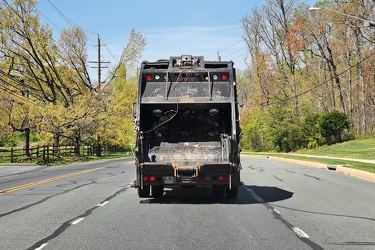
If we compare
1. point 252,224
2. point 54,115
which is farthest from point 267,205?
point 54,115

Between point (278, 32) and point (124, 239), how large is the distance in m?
52.7

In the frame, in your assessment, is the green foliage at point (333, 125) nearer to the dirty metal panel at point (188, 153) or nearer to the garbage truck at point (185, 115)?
the garbage truck at point (185, 115)

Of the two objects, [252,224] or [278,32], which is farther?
[278,32]

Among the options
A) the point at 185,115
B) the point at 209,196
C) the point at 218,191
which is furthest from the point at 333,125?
the point at 185,115

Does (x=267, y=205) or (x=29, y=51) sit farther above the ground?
(x=29, y=51)

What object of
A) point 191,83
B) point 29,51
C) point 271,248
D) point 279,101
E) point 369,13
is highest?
point 369,13

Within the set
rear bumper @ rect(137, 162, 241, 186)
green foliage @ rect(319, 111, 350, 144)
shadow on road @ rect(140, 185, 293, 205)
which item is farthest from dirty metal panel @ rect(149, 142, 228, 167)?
green foliage @ rect(319, 111, 350, 144)

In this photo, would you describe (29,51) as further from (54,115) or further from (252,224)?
(252,224)

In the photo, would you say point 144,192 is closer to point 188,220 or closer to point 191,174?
point 191,174

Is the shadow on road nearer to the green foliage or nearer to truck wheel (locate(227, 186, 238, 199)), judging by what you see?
truck wheel (locate(227, 186, 238, 199))

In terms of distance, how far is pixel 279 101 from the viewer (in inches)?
2090

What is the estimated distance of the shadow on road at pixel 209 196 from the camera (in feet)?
36.9

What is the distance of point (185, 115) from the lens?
11.5 metres

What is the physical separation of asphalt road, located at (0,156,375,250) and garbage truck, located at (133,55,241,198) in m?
0.84
